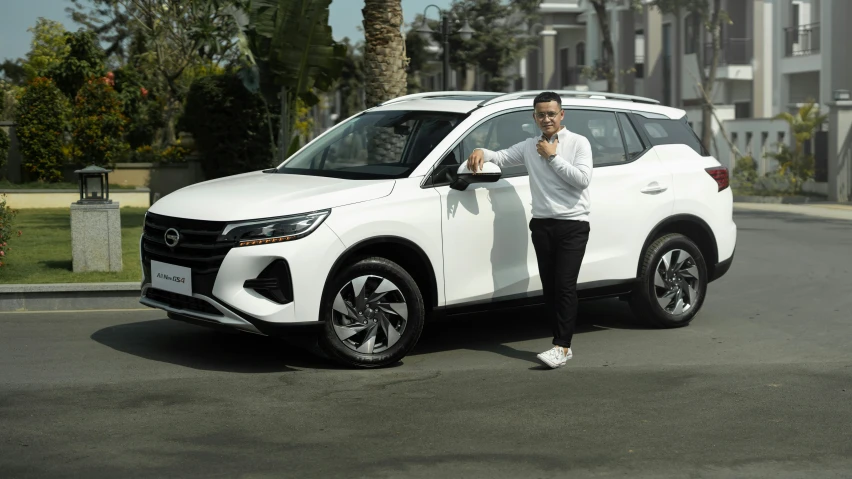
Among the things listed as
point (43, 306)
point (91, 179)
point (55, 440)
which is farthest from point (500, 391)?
point (91, 179)

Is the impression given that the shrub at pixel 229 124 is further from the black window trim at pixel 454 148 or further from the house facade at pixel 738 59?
the black window trim at pixel 454 148

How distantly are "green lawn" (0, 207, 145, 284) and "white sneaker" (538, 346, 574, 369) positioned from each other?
504cm

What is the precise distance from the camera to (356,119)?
957 centimetres

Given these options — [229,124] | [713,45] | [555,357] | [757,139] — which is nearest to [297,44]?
[229,124]

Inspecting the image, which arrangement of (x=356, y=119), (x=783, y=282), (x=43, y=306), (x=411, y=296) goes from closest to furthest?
1. (x=411, y=296)
2. (x=356, y=119)
3. (x=43, y=306)
4. (x=783, y=282)

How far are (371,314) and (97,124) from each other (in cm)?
1768

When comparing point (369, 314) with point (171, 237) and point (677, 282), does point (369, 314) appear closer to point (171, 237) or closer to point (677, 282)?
point (171, 237)

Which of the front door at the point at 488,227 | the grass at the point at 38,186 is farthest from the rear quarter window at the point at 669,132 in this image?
the grass at the point at 38,186

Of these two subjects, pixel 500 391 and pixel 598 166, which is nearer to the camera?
pixel 500 391

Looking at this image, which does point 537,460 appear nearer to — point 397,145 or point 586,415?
point 586,415

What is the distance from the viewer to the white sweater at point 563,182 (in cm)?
821

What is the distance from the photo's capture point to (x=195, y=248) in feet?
25.7

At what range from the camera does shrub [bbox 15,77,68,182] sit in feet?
78.4

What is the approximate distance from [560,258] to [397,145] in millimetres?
1479
